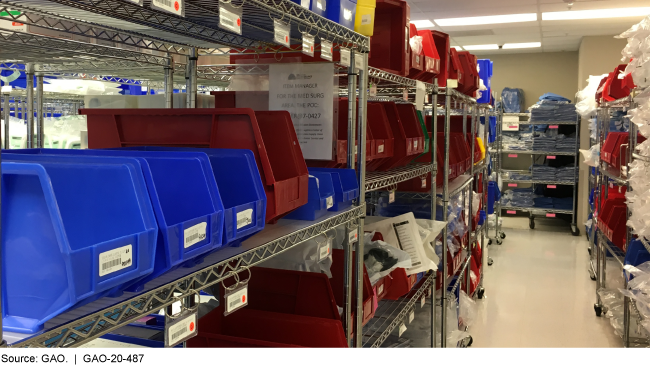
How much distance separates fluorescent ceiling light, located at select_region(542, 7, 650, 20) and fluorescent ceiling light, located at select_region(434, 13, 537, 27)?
213 mm

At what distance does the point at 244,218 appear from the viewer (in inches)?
52.4

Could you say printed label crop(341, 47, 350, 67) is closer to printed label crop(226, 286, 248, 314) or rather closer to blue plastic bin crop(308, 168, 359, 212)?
blue plastic bin crop(308, 168, 359, 212)

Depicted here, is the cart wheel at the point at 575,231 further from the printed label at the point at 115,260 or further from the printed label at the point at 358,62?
the printed label at the point at 115,260

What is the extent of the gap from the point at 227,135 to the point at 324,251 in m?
0.62

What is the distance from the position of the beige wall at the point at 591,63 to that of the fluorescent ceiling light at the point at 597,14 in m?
1.47

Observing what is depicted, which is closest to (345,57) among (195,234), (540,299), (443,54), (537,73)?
(195,234)

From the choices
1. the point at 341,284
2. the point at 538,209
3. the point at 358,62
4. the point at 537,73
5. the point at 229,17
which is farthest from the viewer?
the point at 537,73

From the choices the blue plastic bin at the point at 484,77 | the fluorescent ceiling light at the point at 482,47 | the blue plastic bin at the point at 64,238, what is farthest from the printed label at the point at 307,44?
the fluorescent ceiling light at the point at 482,47

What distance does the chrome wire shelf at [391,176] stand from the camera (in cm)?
237

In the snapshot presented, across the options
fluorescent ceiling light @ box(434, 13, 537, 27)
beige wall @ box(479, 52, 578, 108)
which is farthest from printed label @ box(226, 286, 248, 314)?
beige wall @ box(479, 52, 578, 108)

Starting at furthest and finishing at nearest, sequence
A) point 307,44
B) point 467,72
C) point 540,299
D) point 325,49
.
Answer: point 540,299, point 467,72, point 325,49, point 307,44

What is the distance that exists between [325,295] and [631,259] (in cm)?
248

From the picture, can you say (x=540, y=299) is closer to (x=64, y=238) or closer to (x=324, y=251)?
(x=324, y=251)
